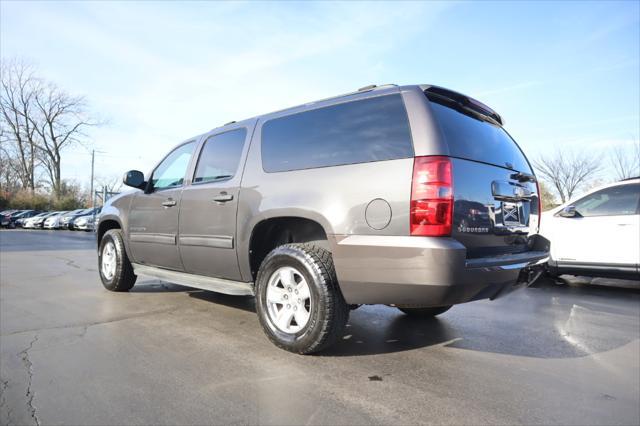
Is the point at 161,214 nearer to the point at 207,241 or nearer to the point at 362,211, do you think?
the point at 207,241

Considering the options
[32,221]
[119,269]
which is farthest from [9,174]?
[119,269]

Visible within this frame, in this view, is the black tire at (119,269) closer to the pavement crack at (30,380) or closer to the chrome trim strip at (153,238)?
the chrome trim strip at (153,238)

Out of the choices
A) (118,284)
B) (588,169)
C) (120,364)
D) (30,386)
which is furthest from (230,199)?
(588,169)

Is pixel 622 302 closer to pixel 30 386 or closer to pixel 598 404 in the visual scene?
pixel 598 404

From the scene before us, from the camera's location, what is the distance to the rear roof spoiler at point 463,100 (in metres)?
2.97

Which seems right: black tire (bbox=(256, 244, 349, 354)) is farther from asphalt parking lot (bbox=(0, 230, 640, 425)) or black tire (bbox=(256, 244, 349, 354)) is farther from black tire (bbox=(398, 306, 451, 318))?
black tire (bbox=(398, 306, 451, 318))

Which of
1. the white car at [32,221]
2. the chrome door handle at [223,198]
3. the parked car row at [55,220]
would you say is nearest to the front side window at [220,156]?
the chrome door handle at [223,198]

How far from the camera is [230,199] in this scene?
3742mm

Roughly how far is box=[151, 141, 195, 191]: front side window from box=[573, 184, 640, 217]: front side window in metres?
5.76

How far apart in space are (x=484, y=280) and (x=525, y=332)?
64.8 inches

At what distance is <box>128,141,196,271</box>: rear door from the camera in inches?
174

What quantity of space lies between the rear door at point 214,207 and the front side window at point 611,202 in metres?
5.39

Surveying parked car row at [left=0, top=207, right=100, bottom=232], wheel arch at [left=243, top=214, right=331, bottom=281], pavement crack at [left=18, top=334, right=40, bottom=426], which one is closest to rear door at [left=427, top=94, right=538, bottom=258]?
wheel arch at [left=243, top=214, right=331, bottom=281]

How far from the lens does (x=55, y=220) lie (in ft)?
104
